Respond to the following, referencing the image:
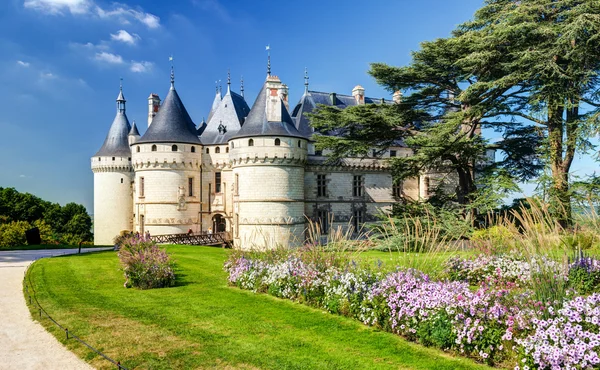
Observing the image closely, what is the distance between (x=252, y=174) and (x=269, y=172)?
894mm

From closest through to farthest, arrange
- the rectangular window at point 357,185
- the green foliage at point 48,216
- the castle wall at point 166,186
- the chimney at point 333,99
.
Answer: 1. the castle wall at point 166,186
2. the rectangular window at point 357,185
3. the chimney at point 333,99
4. the green foliage at point 48,216

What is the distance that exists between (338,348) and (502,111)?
15981 millimetres

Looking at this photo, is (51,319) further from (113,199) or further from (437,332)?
(113,199)

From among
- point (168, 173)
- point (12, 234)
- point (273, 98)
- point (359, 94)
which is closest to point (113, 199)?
point (168, 173)

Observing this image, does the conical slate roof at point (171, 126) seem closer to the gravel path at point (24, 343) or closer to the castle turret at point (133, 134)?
the castle turret at point (133, 134)

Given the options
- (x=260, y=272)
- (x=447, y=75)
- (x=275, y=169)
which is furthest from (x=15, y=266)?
(x=447, y=75)

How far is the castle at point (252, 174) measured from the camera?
22.9m

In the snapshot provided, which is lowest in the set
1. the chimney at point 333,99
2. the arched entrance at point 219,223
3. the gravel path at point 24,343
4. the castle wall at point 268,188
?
the gravel path at point 24,343

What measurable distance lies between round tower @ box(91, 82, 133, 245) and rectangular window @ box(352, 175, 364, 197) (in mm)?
16483

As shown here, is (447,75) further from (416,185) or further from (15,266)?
(15,266)

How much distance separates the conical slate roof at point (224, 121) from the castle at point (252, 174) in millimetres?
69

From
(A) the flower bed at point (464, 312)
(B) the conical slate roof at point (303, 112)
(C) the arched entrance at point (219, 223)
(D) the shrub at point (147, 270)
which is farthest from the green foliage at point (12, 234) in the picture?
(A) the flower bed at point (464, 312)

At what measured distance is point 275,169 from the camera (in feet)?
75.4

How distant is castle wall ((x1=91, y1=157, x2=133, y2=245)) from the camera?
1270 inches
